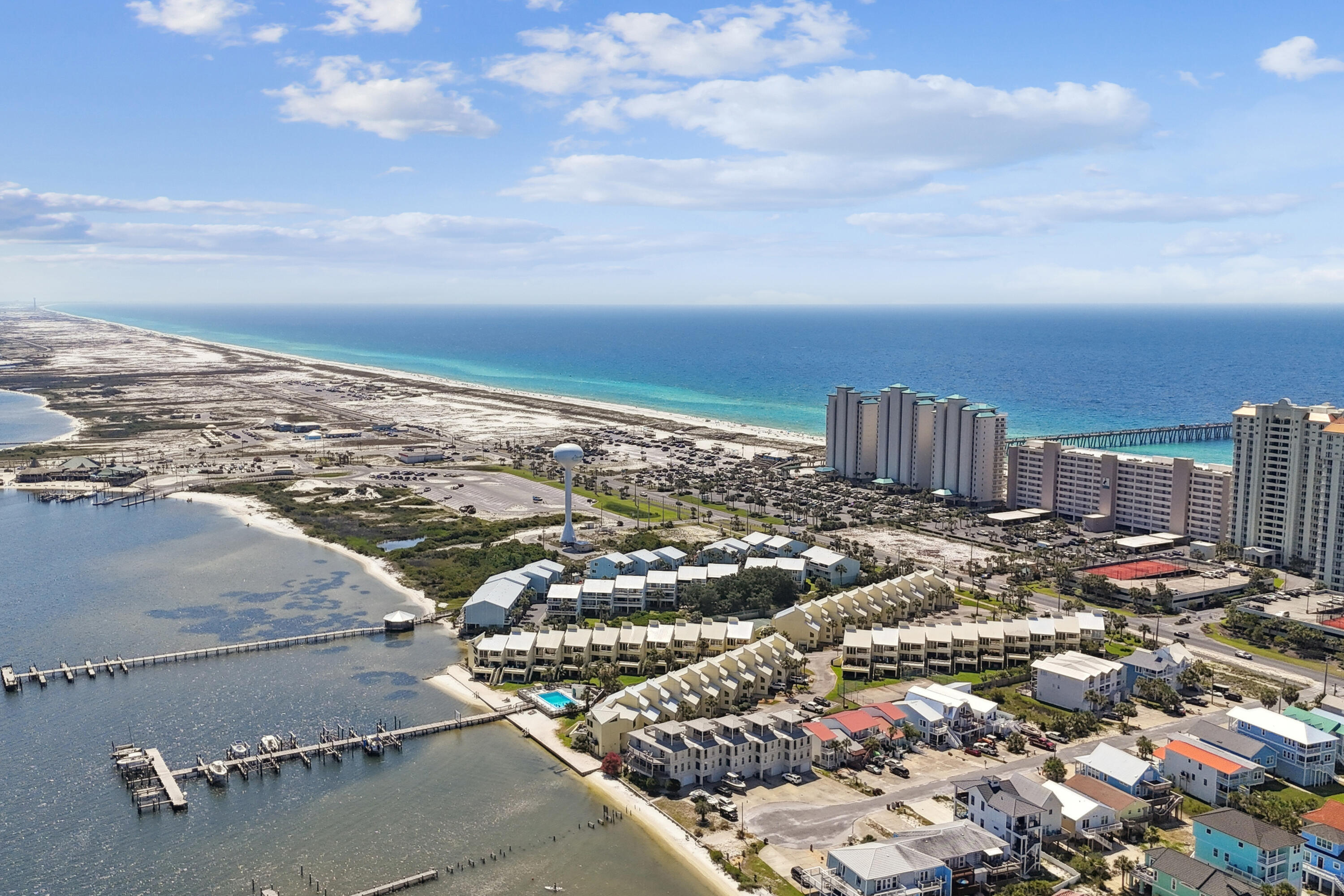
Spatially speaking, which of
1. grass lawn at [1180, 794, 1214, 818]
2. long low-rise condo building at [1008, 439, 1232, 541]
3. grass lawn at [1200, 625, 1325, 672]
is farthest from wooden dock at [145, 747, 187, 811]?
long low-rise condo building at [1008, 439, 1232, 541]

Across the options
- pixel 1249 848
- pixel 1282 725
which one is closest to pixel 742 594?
pixel 1282 725

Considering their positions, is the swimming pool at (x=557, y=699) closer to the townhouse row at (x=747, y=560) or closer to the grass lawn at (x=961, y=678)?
the townhouse row at (x=747, y=560)

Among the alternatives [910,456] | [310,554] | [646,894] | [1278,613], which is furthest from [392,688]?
[910,456]

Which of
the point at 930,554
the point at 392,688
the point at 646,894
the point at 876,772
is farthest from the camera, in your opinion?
the point at 930,554

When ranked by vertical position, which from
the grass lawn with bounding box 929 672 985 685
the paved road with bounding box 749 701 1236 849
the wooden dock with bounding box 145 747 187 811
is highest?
the grass lawn with bounding box 929 672 985 685

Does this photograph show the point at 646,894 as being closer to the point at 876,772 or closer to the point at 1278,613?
the point at 876,772

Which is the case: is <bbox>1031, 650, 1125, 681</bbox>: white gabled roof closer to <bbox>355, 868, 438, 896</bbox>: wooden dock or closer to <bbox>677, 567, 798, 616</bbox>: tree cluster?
<bbox>677, 567, 798, 616</bbox>: tree cluster
